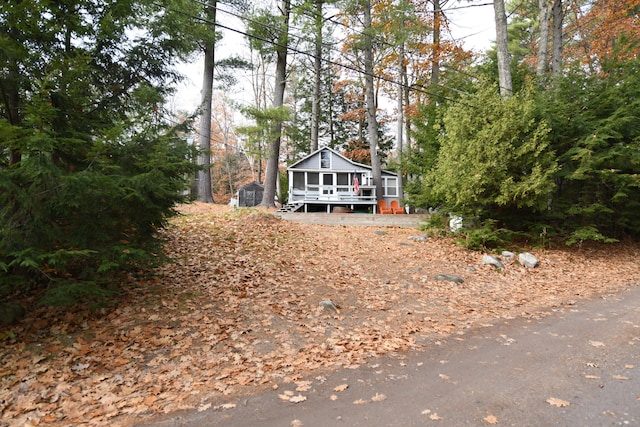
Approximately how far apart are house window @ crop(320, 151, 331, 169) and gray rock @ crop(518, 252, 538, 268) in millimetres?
14424

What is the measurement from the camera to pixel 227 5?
1389 cm

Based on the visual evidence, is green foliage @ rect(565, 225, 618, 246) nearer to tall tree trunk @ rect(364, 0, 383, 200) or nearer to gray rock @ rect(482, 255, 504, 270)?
gray rock @ rect(482, 255, 504, 270)

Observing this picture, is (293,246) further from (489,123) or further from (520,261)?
(489,123)

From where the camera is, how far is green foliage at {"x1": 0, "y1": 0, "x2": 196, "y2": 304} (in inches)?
134

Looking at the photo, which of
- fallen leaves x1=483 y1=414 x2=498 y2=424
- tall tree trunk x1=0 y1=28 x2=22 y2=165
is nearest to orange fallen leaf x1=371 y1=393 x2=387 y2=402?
fallen leaves x1=483 y1=414 x2=498 y2=424

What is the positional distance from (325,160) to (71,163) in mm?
18308

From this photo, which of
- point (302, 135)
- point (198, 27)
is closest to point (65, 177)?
point (198, 27)

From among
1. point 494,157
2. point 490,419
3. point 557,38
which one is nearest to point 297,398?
point 490,419

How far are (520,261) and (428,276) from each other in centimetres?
313

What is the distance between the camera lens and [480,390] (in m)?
3.12

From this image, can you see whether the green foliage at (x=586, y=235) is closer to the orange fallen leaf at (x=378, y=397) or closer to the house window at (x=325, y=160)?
the orange fallen leaf at (x=378, y=397)

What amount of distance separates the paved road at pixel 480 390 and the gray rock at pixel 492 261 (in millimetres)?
3816

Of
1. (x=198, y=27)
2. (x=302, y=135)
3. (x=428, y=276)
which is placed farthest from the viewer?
(x=302, y=135)

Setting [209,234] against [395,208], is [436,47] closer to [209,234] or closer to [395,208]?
[395,208]
